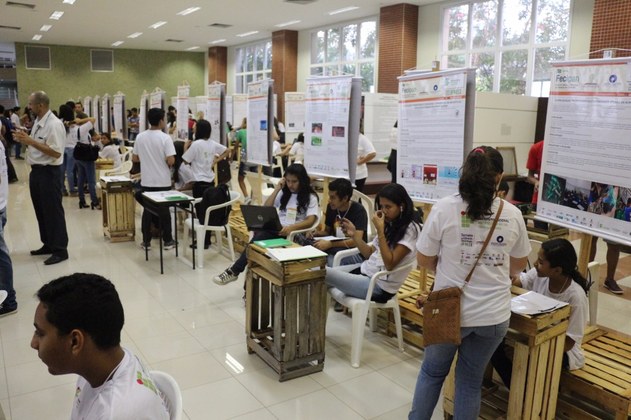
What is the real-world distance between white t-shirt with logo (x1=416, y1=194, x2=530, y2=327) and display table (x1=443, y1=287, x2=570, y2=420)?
191 millimetres

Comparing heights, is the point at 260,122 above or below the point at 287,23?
below

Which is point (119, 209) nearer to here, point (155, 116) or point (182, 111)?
point (155, 116)

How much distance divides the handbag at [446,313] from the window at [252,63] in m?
16.3

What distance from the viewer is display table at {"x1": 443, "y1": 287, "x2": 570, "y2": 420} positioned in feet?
7.47

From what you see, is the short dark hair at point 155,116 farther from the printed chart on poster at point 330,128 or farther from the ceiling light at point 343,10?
the ceiling light at point 343,10

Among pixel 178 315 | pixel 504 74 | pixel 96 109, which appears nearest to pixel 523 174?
pixel 504 74

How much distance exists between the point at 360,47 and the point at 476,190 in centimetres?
1253

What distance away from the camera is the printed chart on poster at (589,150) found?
2520 mm

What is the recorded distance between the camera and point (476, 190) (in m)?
2.04

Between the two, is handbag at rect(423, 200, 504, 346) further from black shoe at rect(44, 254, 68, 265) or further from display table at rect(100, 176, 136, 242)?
display table at rect(100, 176, 136, 242)

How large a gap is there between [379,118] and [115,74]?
573 inches

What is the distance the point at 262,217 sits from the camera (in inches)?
162

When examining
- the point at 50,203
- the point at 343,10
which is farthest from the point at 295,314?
the point at 343,10

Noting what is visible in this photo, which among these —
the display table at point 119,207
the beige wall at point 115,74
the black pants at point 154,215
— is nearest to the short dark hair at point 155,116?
the black pants at point 154,215
